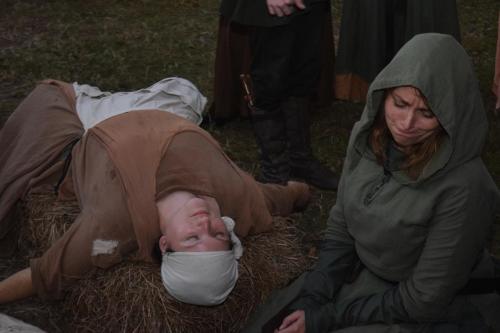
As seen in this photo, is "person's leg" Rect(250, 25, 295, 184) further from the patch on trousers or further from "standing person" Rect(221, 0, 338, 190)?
the patch on trousers

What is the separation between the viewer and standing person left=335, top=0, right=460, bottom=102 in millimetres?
4039

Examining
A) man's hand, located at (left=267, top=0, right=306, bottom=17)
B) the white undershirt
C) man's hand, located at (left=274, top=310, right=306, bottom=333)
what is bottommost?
man's hand, located at (left=274, top=310, right=306, bottom=333)

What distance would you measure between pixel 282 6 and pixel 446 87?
4.92ft

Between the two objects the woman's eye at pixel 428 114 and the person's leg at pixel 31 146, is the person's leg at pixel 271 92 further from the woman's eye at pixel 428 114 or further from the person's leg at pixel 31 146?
the woman's eye at pixel 428 114

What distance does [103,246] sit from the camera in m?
3.25

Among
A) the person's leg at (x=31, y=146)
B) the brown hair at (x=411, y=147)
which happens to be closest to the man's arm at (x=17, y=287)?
the person's leg at (x=31, y=146)

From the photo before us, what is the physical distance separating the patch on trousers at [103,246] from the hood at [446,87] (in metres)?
1.42

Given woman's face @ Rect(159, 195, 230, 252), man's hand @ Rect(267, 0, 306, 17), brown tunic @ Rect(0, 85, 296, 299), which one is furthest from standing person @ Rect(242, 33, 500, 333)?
man's hand @ Rect(267, 0, 306, 17)

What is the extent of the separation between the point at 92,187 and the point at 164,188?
367mm

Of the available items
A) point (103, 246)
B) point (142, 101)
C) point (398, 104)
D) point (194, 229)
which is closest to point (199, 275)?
point (194, 229)

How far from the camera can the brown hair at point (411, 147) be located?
2.58 metres

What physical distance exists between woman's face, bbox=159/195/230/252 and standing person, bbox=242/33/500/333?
0.41 metres

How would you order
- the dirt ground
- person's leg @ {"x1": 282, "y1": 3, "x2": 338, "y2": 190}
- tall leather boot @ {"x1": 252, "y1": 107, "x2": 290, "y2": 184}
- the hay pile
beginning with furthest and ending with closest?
the dirt ground, tall leather boot @ {"x1": 252, "y1": 107, "x2": 290, "y2": 184}, person's leg @ {"x1": 282, "y1": 3, "x2": 338, "y2": 190}, the hay pile

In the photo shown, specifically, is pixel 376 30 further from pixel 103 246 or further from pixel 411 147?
pixel 103 246
